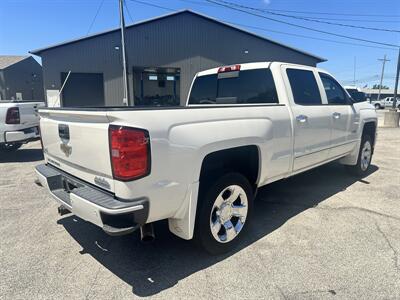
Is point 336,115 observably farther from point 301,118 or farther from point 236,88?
point 236,88

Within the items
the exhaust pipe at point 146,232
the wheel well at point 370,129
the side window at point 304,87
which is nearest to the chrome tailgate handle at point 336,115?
the side window at point 304,87

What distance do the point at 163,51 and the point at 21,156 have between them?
1324 centimetres

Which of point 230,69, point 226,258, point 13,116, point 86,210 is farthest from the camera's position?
point 13,116

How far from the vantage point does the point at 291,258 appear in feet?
10.2

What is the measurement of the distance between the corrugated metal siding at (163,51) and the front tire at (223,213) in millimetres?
17527

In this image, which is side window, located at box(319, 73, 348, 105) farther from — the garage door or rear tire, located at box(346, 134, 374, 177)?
the garage door

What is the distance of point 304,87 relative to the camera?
4.30 m

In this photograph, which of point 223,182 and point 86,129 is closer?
point 86,129

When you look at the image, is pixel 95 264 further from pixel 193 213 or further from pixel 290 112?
pixel 290 112

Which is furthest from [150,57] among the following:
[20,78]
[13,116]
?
[20,78]

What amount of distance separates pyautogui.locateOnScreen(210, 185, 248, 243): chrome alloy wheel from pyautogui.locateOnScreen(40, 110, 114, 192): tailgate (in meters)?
1.16

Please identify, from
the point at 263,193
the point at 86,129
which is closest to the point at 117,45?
the point at 263,193

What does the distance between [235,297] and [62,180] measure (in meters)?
2.04

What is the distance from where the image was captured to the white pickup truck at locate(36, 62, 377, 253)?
7.58ft
